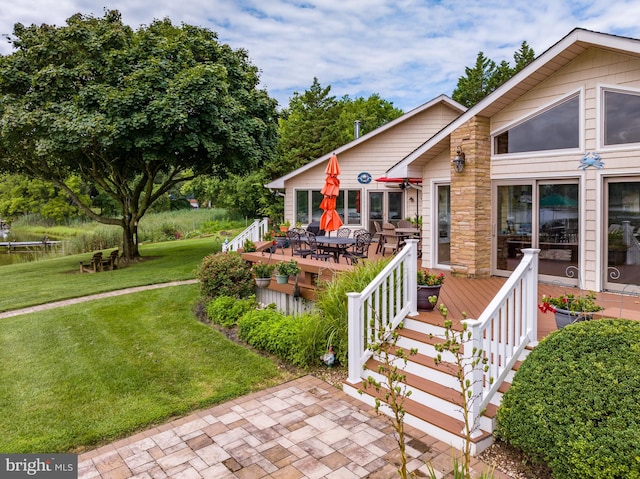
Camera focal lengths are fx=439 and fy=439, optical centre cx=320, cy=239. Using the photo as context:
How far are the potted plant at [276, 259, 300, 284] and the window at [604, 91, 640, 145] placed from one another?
18.4ft

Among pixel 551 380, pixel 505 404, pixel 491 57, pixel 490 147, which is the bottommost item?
pixel 505 404

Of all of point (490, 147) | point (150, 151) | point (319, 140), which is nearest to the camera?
point (490, 147)

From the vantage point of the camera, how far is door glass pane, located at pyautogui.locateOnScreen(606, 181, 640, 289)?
6668 mm

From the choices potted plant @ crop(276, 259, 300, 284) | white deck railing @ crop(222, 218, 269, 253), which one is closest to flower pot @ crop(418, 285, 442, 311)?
potted plant @ crop(276, 259, 300, 284)

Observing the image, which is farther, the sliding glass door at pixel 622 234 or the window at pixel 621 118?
the sliding glass door at pixel 622 234

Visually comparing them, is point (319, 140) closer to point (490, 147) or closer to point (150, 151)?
point (150, 151)

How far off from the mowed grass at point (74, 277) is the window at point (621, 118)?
9.19m

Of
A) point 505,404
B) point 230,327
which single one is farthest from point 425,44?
point 505,404

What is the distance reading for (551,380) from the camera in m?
3.63

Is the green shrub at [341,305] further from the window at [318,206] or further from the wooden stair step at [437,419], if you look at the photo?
the window at [318,206]

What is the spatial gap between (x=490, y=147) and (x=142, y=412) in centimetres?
737

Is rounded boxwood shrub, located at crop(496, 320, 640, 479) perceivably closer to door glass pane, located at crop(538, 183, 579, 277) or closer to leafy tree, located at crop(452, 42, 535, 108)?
door glass pane, located at crop(538, 183, 579, 277)

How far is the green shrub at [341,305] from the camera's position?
19.9ft

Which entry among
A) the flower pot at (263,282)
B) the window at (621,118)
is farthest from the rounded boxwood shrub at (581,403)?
the flower pot at (263,282)
